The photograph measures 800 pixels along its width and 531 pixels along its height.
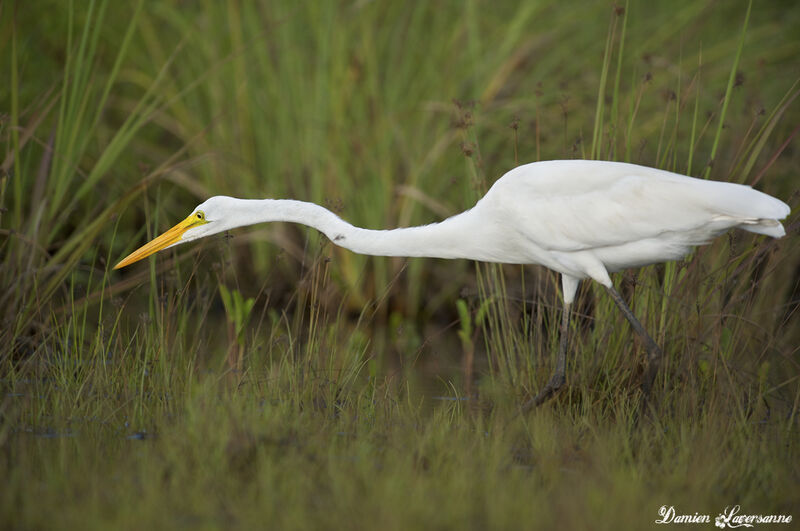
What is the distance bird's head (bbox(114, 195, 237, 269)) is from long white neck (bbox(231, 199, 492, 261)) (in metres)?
0.09

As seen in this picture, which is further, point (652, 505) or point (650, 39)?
point (650, 39)

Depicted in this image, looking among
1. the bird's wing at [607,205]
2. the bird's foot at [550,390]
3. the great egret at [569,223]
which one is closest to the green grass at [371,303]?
the bird's foot at [550,390]

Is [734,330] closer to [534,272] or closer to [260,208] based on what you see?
[260,208]

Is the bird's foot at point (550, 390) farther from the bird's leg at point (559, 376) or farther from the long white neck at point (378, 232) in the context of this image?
the long white neck at point (378, 232)

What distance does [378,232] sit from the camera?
5242 millimetres

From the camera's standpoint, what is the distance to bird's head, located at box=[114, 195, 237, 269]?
526cm

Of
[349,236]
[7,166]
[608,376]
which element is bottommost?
[608,376]

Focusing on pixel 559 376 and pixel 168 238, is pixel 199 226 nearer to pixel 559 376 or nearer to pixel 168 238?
pixel 168 238

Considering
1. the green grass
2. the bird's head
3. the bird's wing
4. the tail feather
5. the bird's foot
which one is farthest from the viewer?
the bird's head

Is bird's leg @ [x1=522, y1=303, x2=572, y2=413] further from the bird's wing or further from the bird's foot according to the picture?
the bird's wing

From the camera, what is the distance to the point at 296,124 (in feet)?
28.3

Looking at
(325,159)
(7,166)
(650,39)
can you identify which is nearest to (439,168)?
(325,159)

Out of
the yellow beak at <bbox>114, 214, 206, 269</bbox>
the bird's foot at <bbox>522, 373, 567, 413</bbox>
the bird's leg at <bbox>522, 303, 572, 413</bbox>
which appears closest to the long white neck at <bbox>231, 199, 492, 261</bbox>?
the yellow beak at <bbox>114, 214, 206, 269</bbox>

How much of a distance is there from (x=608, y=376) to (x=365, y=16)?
4.56 meters
